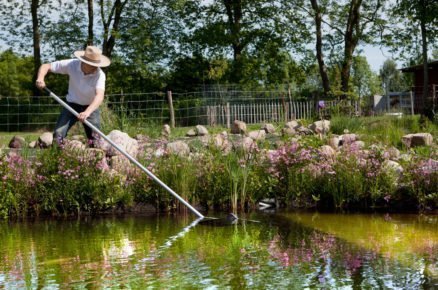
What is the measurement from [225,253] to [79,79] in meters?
3.35

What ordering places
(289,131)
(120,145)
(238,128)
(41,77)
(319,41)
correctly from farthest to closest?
(319,41)
(238,128)
(289,131)
(120,145)
(41,77)

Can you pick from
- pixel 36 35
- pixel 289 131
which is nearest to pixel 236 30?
pixel 36 35

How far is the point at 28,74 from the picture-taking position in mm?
50344

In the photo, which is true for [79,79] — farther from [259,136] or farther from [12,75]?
[12,75]

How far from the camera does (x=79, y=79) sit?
26.8ft

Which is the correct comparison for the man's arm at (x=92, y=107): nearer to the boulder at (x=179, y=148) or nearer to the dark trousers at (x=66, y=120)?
the dark trousers at (x=66, y=120)

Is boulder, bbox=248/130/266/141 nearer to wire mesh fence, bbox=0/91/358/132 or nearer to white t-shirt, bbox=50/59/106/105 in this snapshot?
white t-shirt, bbox=50/59/106/105

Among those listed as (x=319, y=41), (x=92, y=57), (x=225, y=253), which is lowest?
(x=225, y=253)

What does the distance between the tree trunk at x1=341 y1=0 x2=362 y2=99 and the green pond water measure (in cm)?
2174

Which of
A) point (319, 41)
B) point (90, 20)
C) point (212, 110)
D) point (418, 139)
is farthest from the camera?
point (90, 20)

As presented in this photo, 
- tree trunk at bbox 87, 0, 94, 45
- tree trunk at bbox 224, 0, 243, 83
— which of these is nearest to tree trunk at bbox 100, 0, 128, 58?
tree trunk at bbox 87, 0, 94, 45

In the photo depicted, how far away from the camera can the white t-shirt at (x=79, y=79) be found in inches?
320

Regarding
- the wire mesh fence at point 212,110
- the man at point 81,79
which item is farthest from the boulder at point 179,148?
the wire mesh fence at point 212,110

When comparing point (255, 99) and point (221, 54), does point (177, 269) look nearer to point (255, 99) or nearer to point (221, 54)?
point (255, 99)
